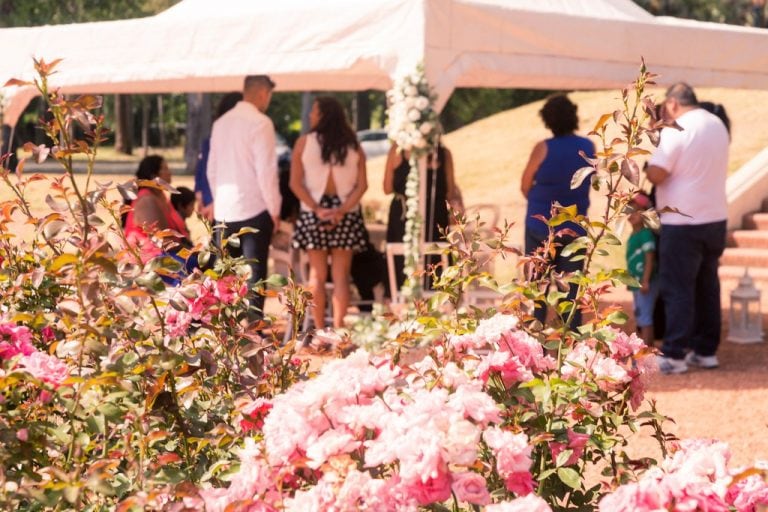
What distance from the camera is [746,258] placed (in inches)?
456

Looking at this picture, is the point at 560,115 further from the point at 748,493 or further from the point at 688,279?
the point at 748,493

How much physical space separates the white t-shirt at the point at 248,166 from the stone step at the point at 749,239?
639 centimetres

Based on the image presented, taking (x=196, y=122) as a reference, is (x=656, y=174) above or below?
above

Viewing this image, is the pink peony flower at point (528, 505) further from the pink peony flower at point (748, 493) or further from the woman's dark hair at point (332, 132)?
the woman's dark hair at point (332, 132)

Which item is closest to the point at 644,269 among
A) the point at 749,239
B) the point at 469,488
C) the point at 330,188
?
the point at 330,188

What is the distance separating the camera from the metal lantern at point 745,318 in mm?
8305

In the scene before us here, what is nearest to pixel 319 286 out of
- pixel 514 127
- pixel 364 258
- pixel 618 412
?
pixel 364 258

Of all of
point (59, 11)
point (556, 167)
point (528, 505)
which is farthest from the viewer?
point (59, 11)

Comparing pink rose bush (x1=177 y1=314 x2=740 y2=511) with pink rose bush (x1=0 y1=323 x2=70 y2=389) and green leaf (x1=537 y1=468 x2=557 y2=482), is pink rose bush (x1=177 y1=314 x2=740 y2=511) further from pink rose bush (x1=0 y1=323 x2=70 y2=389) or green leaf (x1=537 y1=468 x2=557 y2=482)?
pink rose bush (x1=0 y1=323 x2=70 y2=389)

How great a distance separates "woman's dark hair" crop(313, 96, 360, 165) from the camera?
725 centimetres

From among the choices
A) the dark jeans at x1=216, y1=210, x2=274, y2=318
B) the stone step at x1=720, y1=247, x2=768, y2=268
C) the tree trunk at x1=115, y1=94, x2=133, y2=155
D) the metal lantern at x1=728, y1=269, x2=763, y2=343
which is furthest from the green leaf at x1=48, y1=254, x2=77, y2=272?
the tree trunk at x1=115, y1=94, x2=133, y2=155

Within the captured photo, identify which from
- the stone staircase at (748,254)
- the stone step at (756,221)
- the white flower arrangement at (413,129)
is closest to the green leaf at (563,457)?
the white flower arrangement at (413,129)

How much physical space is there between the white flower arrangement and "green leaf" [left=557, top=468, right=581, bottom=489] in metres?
3.75

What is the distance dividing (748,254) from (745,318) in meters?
3.40
